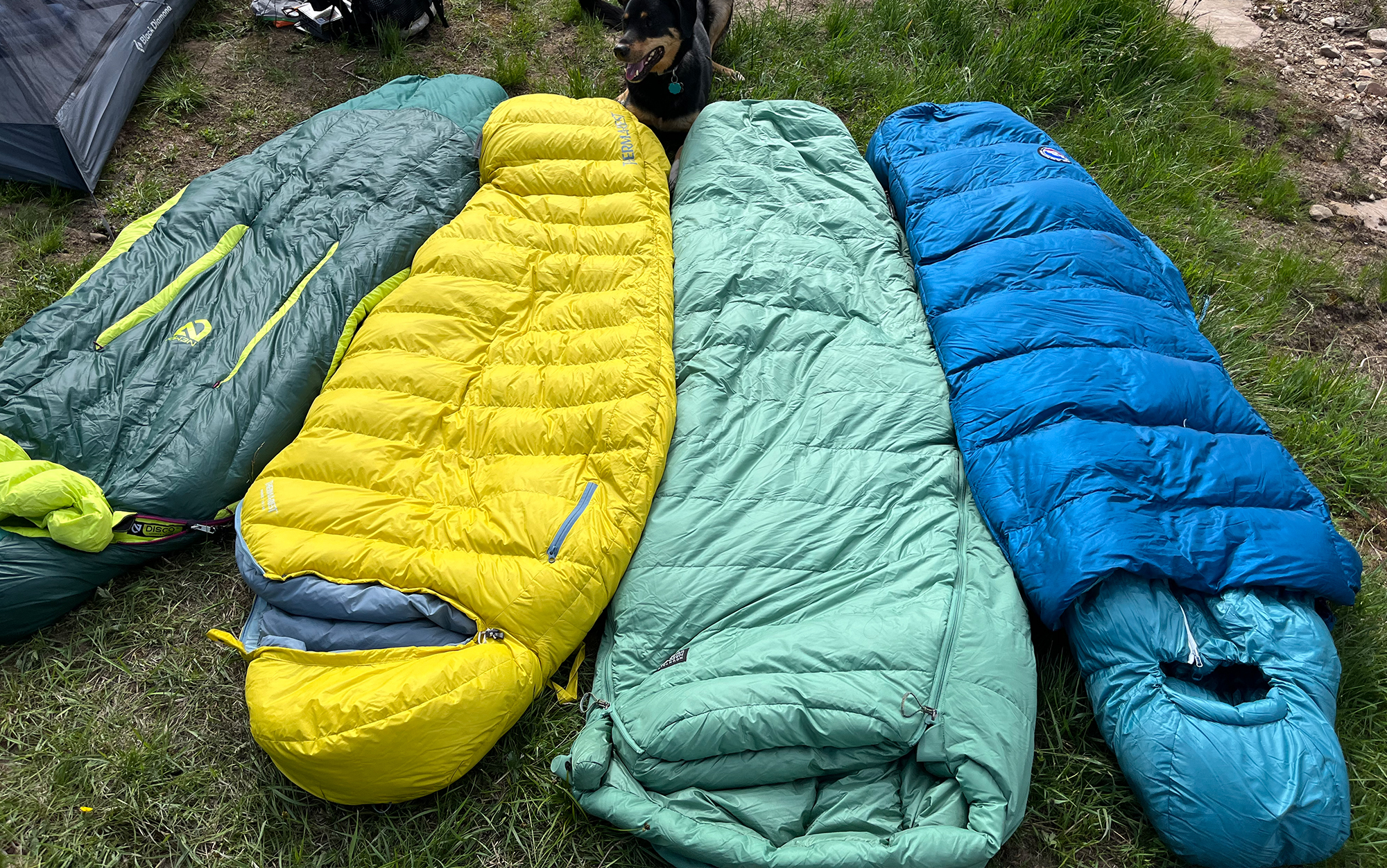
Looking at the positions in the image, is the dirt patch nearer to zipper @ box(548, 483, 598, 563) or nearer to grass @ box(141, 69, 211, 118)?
zipper @ box(548, 483, 598, 563)

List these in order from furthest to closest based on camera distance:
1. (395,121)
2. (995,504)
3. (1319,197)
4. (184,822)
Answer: (1319,197)
(395,121)
(995,504)
(184,822)

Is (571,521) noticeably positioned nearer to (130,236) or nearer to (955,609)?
(955,609)

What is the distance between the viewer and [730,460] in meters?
2.40

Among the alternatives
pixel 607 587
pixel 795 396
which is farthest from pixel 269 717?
pixel 795 396

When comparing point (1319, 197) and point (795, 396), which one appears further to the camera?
point (1319, 197)

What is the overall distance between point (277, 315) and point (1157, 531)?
9.09ft

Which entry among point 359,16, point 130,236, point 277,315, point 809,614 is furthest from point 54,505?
point 359,16

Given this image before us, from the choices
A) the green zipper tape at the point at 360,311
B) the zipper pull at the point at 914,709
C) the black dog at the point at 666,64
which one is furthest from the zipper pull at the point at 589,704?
the black dog at the point at 666,64

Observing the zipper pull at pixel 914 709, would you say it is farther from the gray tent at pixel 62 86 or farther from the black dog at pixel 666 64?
the gray tent at pixel 62 86

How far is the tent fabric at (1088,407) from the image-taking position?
210 centimetres

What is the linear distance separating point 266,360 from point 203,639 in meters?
0.88

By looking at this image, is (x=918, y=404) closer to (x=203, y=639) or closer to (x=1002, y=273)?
(x=1002, y=273)

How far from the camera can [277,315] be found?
8.89 feet

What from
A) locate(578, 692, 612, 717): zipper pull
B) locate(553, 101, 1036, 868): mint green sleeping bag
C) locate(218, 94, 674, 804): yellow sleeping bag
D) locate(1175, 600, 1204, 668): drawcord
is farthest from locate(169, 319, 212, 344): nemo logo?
locate(1175, 600, 1204, 668): drawcord
